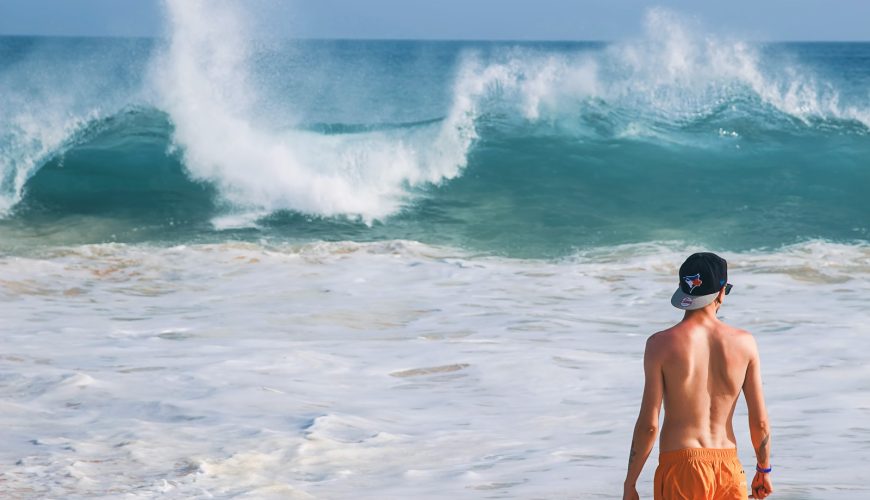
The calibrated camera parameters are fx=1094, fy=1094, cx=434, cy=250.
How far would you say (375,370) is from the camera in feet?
22.3

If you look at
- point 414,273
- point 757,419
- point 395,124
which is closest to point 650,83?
point 395,124

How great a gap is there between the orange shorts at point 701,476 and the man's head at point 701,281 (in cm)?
42

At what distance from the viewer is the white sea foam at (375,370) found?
16.0 ft

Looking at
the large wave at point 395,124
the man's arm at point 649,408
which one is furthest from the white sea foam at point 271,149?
the man's arm at point 649,408

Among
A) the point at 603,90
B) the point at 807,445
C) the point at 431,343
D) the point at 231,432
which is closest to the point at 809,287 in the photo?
the point at 431,343

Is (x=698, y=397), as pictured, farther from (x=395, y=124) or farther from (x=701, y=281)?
(x=395, y=124)

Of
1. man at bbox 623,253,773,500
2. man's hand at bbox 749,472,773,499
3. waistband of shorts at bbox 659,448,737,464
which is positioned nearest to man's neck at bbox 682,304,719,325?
man at bbox 623,253,773,500

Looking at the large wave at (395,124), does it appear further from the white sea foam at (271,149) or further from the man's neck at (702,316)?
the man's neck at (702,316)

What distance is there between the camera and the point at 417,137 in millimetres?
17234

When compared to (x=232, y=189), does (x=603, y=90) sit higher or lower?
higher

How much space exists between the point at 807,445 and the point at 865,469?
0.43m

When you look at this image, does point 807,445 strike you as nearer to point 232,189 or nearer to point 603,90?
point 232,189

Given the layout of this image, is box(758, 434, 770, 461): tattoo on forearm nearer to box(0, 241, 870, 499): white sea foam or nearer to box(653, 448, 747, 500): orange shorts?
box(653, 448, 747, 500): orange shorts

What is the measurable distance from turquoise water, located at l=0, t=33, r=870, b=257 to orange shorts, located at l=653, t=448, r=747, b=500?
873cm
